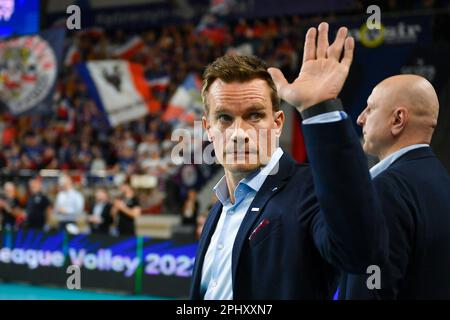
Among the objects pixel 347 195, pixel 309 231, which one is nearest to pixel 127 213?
Result: pixel 309 231

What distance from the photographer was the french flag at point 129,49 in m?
20.2

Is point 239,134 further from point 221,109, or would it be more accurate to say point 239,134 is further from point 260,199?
point 260,199

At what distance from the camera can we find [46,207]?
14.9m

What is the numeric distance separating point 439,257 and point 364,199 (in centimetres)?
111

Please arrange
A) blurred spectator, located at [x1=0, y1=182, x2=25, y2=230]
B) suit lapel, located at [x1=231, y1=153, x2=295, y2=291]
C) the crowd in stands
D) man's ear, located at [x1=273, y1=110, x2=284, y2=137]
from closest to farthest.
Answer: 1. suit lapel, located at [x1=231, y1=153, x2=295, y2=291]
2. man's ear, located at [x1=273, y1=110, x2=284, y2=137]
3. blurred spectator, located at [x1=0, y1=182, x2=25, y2=230]
4. the crowd in stands

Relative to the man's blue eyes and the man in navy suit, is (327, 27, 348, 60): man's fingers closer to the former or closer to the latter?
the man in navy suit

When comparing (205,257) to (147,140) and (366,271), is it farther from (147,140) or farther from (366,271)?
(147,140)

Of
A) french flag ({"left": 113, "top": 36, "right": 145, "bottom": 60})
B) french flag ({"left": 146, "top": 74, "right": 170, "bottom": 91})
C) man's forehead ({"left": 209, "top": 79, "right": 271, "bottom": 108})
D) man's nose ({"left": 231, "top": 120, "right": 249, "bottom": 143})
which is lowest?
man's nose ({"left": 231, "top": 120, "right": 249, "bottom": 143})

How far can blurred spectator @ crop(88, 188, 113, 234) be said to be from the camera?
46.2 ft

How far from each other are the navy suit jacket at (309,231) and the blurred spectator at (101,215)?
458 inches

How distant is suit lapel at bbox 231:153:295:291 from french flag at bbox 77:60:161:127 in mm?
12134

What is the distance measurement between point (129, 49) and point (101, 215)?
7.54 meters

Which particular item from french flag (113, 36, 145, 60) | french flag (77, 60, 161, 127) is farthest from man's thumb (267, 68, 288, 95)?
french flag (113, 36, 145, 60)
